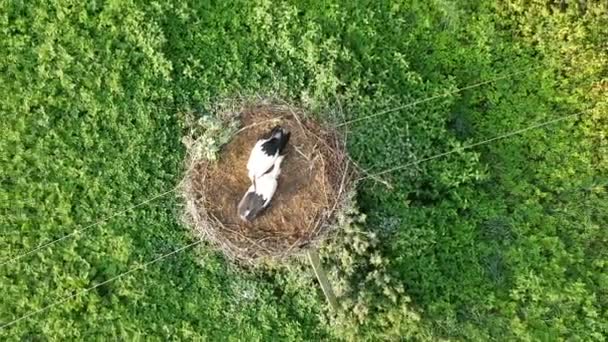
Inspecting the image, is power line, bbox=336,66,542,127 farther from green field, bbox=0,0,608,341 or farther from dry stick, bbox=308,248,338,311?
dry stick, bbox=308,248,338,311

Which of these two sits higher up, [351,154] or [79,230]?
[79,230]

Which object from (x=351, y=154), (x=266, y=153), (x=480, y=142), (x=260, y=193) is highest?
(x=266, y=153)

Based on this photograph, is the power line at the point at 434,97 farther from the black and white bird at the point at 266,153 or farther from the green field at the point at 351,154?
the black and white bird at the point at 266,153

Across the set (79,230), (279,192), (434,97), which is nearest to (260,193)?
(279,192)

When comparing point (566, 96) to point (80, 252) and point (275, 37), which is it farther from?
point (80, 252)

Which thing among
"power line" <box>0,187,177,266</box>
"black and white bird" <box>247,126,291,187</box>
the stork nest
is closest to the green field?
"power line" <box>0,187,177,266</box>

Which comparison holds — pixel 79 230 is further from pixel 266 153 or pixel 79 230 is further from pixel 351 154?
pixel 351 154
